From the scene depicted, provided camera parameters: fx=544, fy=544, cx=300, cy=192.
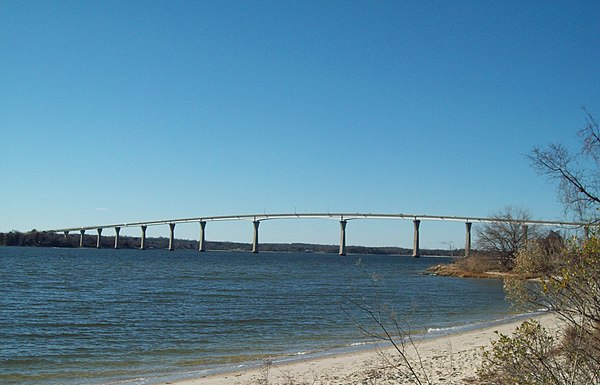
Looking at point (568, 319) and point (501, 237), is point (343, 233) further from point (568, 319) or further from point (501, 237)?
point (568, 319)

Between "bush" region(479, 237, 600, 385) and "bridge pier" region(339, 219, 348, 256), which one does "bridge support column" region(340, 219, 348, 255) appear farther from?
"bush" region(479, 237, 600, 385)

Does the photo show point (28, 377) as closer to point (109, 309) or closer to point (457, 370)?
point (457, 370)

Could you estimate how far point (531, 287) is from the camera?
693 centimetres

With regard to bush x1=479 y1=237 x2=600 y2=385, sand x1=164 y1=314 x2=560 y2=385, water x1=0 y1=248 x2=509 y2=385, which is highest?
bush x1=479 y1=237 x2=600 y2=385

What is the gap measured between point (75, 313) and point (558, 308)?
24.8 m

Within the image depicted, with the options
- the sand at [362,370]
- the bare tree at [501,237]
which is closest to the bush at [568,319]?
the sand at [362,370]

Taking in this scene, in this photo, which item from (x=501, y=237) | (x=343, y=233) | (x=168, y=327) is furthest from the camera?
(x=343, y=233)

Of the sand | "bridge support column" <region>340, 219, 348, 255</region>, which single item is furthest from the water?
"bridge support column" <region>340, 219, 348, 255</region>

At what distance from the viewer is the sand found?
12.6m

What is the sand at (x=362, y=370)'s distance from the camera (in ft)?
41.4

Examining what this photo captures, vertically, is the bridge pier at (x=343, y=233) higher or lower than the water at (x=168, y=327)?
higher

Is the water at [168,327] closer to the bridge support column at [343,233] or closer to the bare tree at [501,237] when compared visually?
the bare tree at [501,237]

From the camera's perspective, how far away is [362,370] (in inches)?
556

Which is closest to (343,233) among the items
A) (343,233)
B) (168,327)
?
(343,233)
